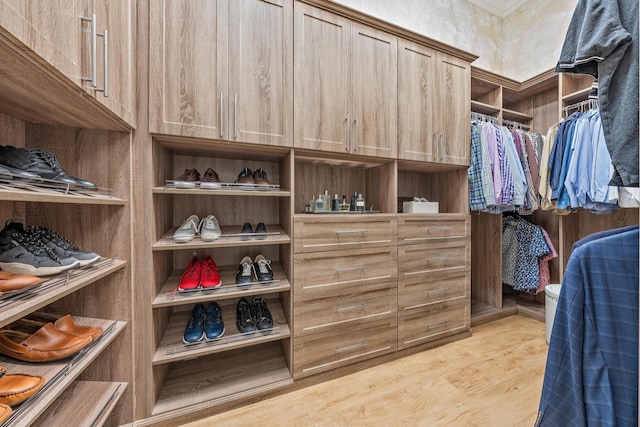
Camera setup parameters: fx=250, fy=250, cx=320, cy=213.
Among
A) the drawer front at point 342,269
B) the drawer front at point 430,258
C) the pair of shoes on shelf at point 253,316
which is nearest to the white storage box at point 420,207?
the drawer front at point 430,258

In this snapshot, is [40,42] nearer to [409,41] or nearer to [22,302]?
[22,302]

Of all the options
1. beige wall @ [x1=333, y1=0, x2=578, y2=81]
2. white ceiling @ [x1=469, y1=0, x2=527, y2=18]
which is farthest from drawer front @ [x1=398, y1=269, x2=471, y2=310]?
white ceiling @ [x1=469, y1=0, x2=527, y2=18]

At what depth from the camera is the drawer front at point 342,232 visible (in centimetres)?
141

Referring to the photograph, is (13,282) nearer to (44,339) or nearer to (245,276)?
(44,339)

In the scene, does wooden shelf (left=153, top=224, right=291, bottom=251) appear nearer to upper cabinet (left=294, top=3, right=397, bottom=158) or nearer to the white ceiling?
upper cabinet (left=294, top=3, right=397, bottom=158)

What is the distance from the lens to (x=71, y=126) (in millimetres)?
1076

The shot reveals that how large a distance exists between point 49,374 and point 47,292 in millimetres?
265

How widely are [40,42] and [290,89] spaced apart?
96 cm

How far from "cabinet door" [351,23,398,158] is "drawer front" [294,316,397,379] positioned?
110cm

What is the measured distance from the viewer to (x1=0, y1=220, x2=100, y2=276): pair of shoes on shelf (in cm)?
73

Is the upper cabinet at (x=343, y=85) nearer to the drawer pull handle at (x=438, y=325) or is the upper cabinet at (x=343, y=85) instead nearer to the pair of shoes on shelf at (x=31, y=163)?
the pair of shoes on shelf at (x=31, y=163)

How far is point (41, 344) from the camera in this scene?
2.70ft

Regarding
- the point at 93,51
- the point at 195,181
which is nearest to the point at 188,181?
the point at 195,181

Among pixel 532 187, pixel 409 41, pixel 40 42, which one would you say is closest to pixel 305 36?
pixel 409 41
